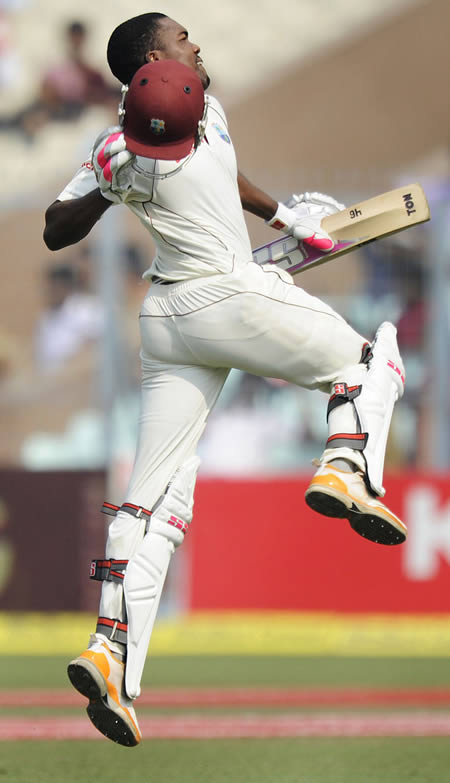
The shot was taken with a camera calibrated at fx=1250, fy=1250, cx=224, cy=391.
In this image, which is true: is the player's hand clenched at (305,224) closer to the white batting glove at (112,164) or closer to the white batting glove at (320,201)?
the white batting glove at (320,201)

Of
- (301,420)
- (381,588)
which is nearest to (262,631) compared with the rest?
(381,588)

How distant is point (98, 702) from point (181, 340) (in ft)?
3.57

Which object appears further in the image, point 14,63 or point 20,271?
point 14,63

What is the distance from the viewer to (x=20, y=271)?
10836 mm

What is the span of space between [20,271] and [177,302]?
289 inches

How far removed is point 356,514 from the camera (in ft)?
11.8

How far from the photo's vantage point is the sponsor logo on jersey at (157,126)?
11.5 ft

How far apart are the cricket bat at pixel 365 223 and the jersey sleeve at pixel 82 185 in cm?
70

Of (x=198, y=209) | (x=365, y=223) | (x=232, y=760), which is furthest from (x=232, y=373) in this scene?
(x=198, y=209)

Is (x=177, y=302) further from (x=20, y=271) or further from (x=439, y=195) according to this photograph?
(x=20, y=271)

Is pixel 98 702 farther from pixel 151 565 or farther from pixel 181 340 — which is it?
pixel 181 340

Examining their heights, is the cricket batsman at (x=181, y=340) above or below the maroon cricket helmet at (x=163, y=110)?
below

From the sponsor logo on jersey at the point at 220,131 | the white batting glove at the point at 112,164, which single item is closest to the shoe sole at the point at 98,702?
the white batting glove at the point at 112,164

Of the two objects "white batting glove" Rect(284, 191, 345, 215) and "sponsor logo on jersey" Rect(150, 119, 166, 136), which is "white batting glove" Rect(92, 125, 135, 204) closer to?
"sponsor logo on jersey" Rect(150, 119, 166, 136)
